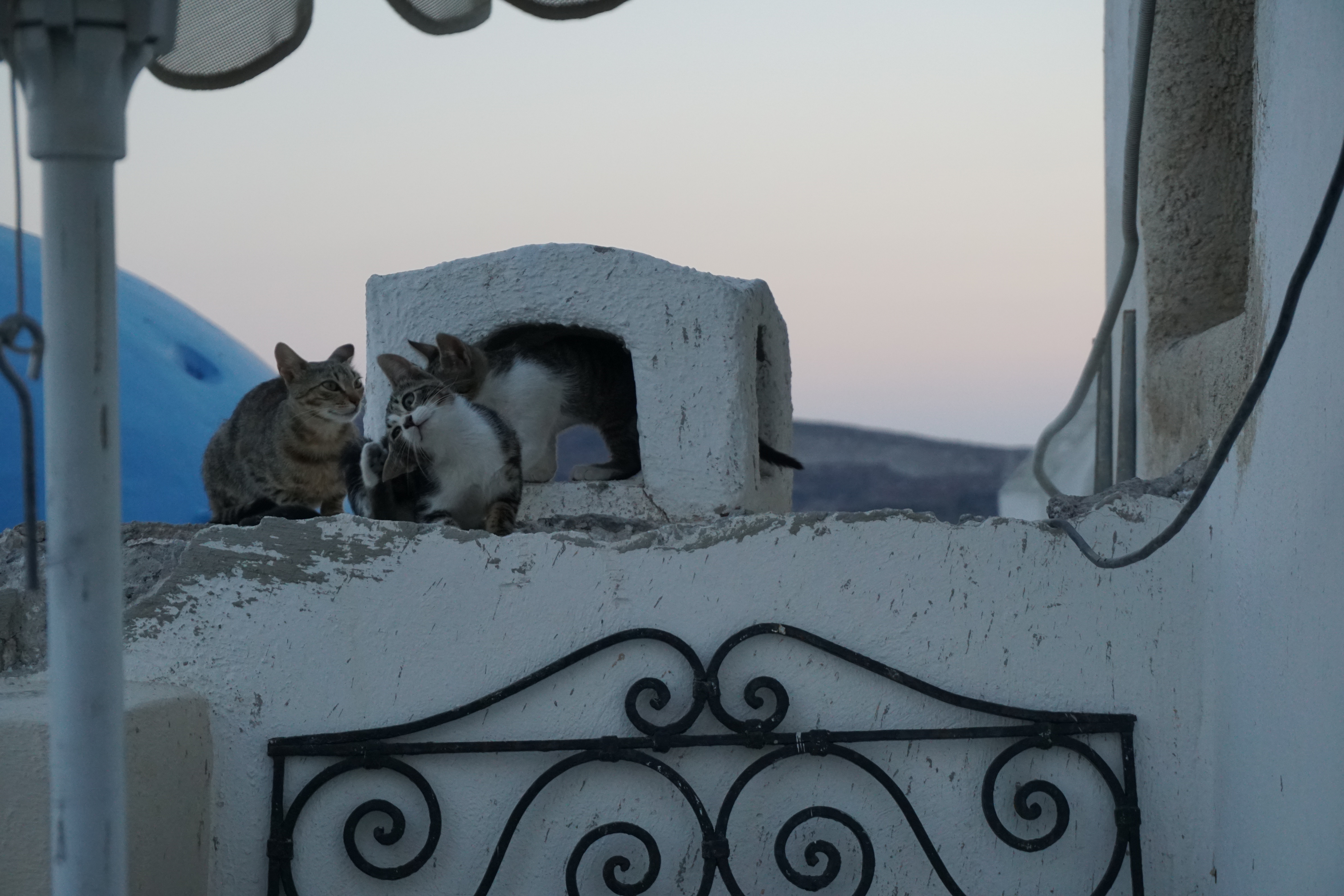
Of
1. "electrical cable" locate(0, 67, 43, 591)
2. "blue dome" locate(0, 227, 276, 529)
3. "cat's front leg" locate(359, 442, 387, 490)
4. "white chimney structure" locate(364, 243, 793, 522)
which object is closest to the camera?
"electrical cable" locate(0, 67, 43, 591)

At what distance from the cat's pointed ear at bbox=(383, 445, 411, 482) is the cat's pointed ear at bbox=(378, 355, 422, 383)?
153mm

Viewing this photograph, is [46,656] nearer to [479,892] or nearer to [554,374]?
[479,892]

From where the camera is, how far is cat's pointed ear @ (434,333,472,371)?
2.26 metres

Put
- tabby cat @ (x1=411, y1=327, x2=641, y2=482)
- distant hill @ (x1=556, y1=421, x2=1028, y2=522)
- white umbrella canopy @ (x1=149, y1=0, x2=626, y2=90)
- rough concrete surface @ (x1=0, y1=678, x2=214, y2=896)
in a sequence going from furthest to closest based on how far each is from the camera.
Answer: distant hill @ (x1=556, y1=421, x2=1028, y2=522), tabby cat @ (x1=411, y1=327, x2=641, y2=482), rough concrete surface @ (x1=0, y1=678, x2=214, y2=896), white umbrella canopy @ (x1=149, y1=0, x2=626, y2=90)

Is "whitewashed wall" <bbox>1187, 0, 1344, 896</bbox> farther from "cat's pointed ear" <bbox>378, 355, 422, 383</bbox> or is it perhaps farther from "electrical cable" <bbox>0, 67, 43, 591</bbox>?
"cat's pointed ear" <bbox>378, 355, 422, 383</bbox>

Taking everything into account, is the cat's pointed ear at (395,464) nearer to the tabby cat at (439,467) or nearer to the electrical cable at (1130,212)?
the tabby cat at (439,467)

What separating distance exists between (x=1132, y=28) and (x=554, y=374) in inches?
53.6

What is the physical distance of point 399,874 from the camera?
4.91 feet

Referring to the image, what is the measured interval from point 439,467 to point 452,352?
0.33 meters

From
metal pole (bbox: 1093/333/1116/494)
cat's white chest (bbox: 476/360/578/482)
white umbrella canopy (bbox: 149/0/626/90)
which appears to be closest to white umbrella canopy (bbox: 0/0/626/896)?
white umbrella canopy (bbox: 149/0/626/90)

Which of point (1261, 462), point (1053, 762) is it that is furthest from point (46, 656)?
point (1261, 462)

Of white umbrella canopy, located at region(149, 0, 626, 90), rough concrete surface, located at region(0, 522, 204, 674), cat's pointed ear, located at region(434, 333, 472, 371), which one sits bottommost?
rough concrete surface, located at region(0, 522, 204, 674)

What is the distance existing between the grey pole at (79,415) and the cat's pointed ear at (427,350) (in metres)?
1.45

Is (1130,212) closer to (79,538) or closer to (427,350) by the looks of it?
(427,350)
